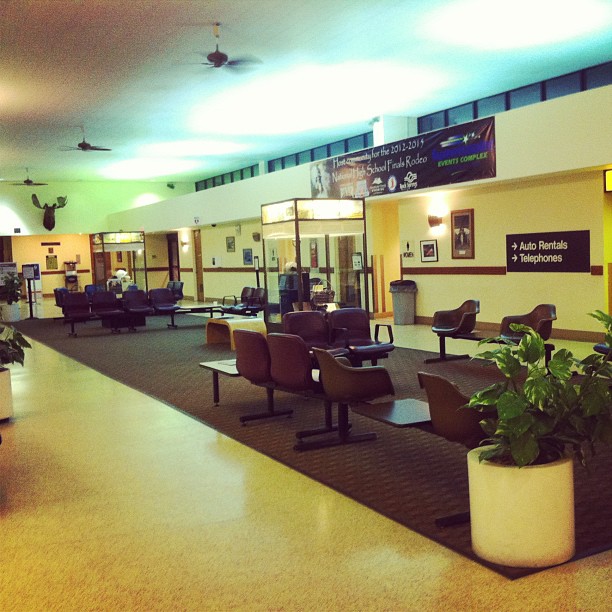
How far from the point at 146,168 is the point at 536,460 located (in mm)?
20571

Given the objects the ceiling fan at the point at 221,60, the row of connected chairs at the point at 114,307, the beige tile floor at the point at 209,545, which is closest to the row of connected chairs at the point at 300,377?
the beige tile floor at the point at 209,545

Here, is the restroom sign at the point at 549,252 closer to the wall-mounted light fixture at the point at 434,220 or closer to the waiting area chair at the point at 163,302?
the wall-mounted light fixture at the point at 434,220

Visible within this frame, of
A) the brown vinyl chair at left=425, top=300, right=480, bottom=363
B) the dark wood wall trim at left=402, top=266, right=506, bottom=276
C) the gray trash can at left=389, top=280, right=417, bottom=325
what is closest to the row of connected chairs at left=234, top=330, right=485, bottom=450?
the brown vinyl chair at left=425, top=300, right=480, bottom=363

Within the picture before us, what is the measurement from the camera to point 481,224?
12.4 meters

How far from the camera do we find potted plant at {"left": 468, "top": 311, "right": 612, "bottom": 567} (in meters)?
3.29

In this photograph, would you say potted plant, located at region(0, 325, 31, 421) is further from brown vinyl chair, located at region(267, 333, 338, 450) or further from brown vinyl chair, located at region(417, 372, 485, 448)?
brown vinyl chair, located at region(417, 372, 485, 448)

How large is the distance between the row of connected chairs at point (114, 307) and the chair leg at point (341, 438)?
9892mm

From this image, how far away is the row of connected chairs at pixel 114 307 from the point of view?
48.0ft

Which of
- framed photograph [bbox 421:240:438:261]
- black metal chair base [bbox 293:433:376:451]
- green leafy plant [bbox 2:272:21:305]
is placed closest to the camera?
black metal chair base [bbox 293:433:376:451]

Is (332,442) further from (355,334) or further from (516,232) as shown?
(516,232)

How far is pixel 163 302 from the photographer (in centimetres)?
1570

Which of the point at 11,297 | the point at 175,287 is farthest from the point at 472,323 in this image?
the point at 11,297

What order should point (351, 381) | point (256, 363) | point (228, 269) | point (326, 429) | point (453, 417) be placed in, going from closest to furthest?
point (453, 417), point (351, 381), point (326, 429), point (256, 363), point (228, 269)

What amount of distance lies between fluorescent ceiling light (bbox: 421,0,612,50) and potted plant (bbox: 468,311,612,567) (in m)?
6.08
